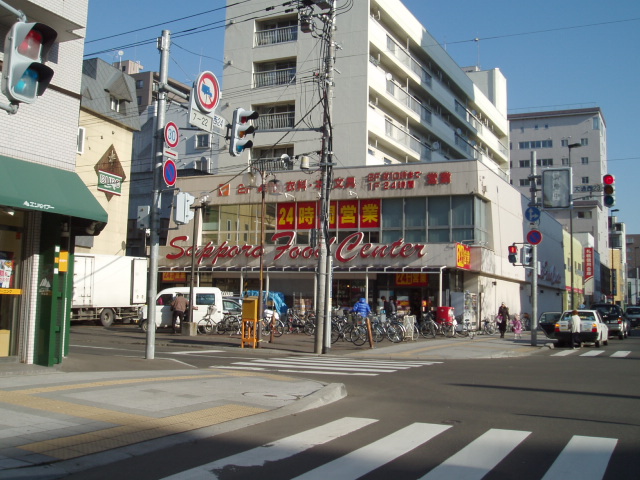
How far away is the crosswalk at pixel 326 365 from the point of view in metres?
15.0

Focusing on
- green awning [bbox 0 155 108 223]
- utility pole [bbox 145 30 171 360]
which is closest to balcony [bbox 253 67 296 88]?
utility pole [bbox 145 30 171 360]

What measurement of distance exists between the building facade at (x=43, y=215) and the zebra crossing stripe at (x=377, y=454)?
23.7ft

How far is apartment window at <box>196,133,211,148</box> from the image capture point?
48381mm

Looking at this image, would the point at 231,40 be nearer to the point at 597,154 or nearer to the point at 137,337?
the point at 137,337

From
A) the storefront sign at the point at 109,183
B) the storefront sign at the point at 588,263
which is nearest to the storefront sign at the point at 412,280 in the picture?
the storefront sign at the point at 109,183

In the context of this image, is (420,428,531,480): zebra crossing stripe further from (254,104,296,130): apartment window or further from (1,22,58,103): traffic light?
(254,104,296,130): apartment window

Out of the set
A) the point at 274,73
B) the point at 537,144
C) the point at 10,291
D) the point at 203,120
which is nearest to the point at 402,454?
the point at 10,291

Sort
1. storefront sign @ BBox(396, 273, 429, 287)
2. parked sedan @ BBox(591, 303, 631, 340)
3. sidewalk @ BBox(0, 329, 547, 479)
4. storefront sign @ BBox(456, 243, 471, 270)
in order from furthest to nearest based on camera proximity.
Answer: storefront sign @ BBox(396, 273, 429, 287)
parked sedan @ BBox(591, 303, 631, 340)
storefront sign @ BBox(456, 243, 471, 270)
sidewalk @ BBox(0, 329, 547, 479)

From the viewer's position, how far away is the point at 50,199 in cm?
1123

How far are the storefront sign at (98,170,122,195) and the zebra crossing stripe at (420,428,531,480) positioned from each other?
34038mm

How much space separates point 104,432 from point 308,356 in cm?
1260

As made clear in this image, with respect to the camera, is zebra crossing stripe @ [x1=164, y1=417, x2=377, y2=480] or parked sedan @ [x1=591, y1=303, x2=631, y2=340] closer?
zebra crossing stripe @ [x1=164, y1=417, x2=377, y2=480]

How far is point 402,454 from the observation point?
22.5 ft

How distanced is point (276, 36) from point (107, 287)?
20.8m
